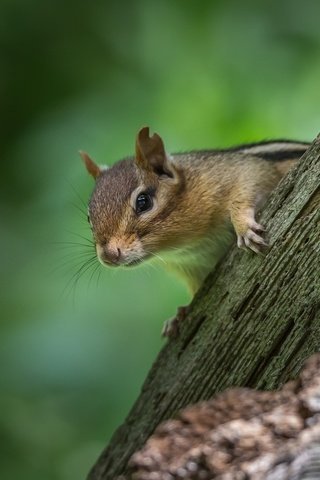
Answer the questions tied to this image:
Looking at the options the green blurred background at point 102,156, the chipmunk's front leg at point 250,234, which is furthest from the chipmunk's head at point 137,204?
the chipmunk's front leg at point 250,234

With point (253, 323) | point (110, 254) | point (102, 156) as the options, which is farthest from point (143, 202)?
point (253, 323)

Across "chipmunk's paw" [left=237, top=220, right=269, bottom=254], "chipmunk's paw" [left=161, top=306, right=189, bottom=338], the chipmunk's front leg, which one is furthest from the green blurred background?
"chipmunk's paw" [left=237, top=220, right=269, bottom=254]

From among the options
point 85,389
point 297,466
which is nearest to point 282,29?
point 85,389

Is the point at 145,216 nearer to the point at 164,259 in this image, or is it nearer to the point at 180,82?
the point at 164,259

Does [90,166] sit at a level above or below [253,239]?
above

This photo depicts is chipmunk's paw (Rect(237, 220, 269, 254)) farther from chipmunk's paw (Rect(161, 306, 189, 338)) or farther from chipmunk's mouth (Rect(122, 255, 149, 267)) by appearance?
chipmunk's mouth (Rect(122, 255, 149, 267))

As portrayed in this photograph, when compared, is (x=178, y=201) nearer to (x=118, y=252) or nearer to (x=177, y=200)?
(x=177, y=200)
